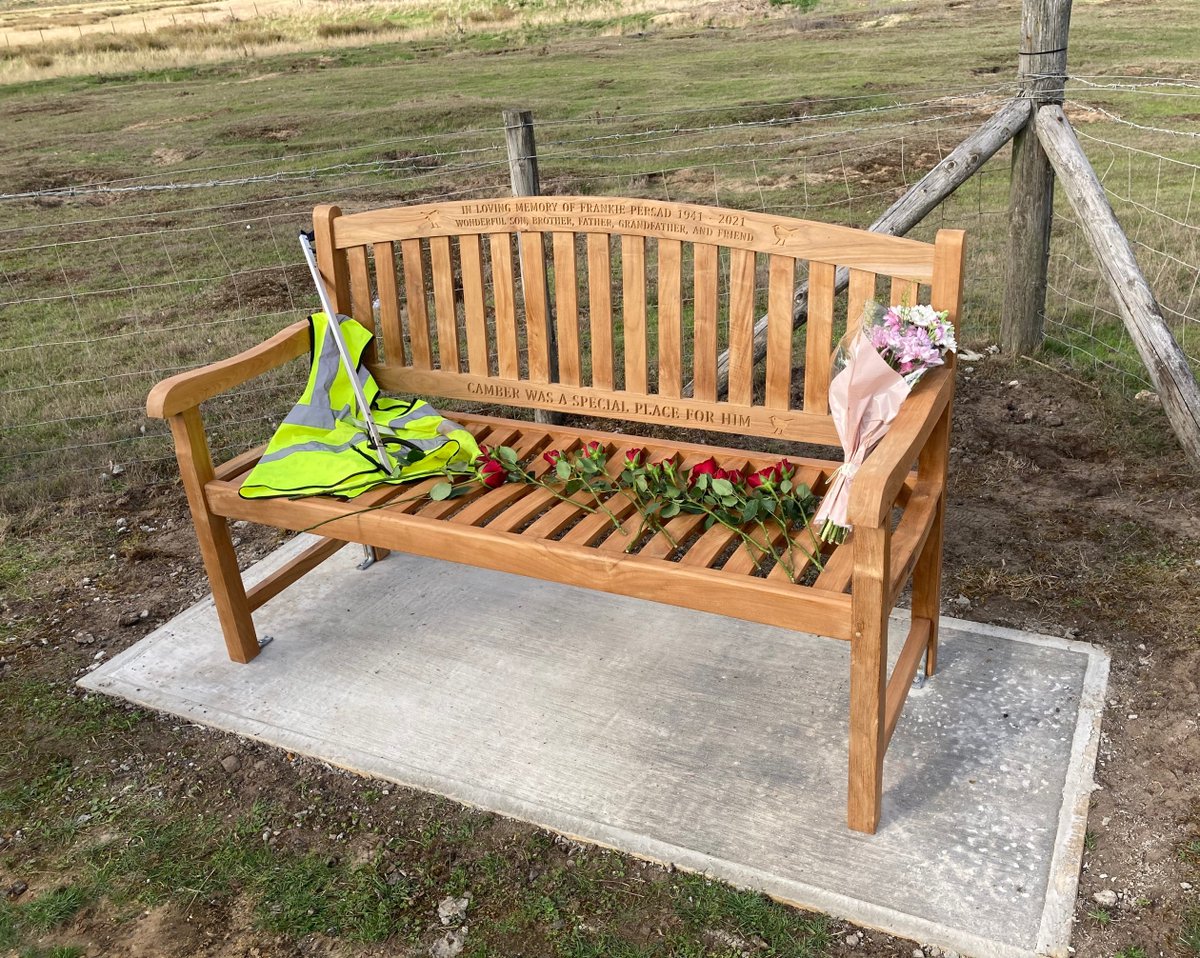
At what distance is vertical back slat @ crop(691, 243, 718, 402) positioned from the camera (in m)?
2.90

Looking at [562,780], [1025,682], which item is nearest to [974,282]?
[1025,682]

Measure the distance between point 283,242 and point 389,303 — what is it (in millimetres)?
5733

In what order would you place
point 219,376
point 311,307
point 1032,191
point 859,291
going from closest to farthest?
point 859,291 < point 219,376 < point 1032,191 < point 311,307

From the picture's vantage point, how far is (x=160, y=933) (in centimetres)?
241

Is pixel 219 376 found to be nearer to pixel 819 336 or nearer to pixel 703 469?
pixel 703 469

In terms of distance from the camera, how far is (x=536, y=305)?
3.24 meters

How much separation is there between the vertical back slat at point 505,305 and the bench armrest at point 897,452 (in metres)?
1.25

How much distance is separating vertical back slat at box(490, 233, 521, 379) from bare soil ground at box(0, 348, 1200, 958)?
4.41 feet

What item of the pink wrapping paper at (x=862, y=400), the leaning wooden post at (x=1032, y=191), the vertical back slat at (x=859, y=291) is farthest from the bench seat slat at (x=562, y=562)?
the leaning wooden post at (x=1032, y=191)

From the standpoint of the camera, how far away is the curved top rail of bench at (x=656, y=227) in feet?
8.79

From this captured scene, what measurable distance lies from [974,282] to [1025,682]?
396 centimetres

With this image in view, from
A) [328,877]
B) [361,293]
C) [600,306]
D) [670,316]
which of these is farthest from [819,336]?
[328,877]

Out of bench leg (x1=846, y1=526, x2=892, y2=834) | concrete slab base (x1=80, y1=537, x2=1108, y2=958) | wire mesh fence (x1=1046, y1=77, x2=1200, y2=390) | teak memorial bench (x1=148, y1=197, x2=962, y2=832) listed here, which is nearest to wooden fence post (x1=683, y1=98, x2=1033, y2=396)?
wire mesh fence (x1=1046, y1=77, x2=1200, y2=390)

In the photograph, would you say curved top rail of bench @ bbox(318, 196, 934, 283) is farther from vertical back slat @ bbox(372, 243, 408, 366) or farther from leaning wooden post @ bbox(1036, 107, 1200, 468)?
leaning wooden post @ bbox(1036, 107, 1200, 468)
